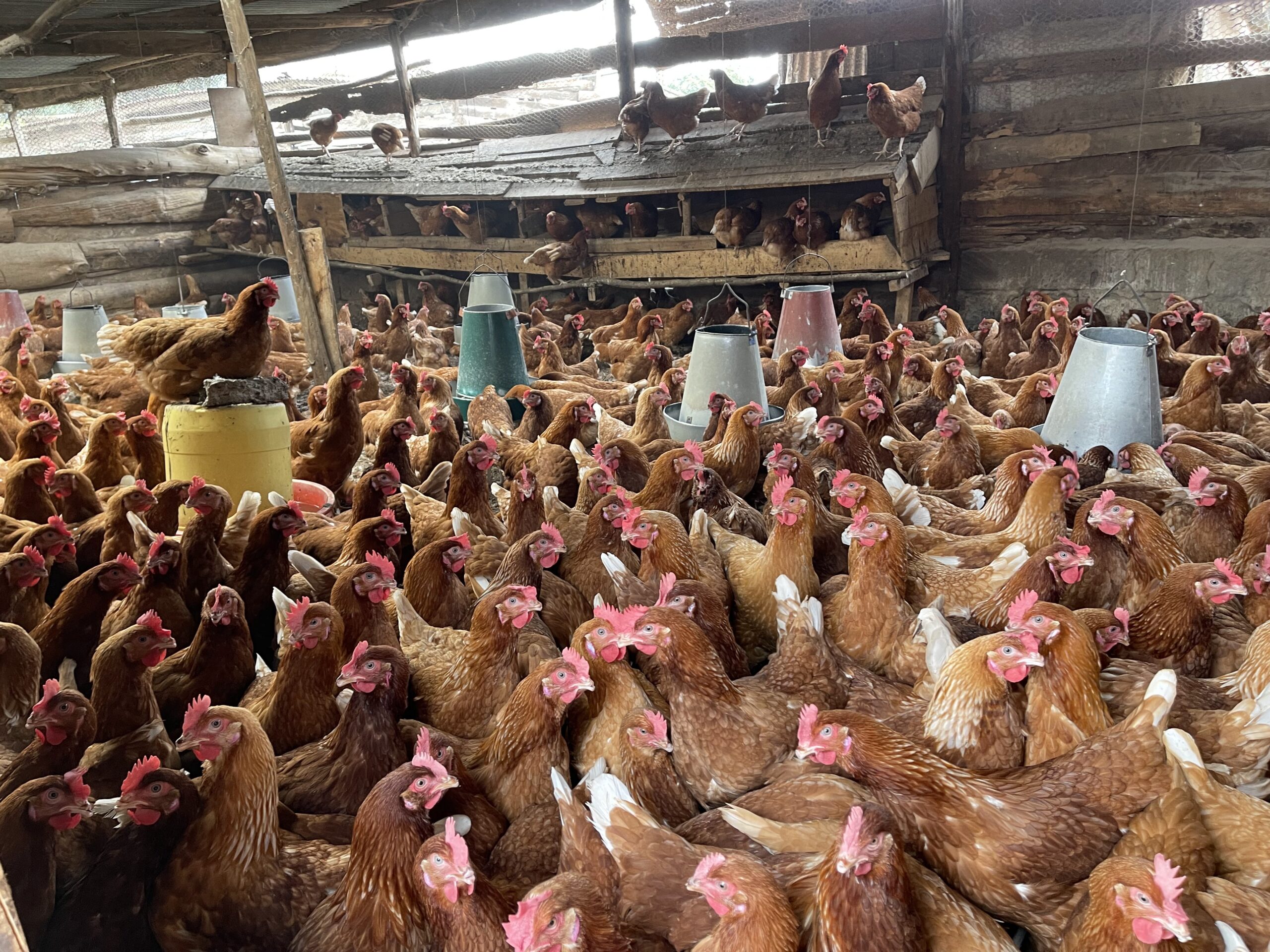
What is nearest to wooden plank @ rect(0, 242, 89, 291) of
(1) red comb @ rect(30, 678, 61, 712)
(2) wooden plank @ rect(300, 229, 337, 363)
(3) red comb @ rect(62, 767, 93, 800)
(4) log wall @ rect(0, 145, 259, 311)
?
(4) log wall @ rect(0, 145, 259, 311)

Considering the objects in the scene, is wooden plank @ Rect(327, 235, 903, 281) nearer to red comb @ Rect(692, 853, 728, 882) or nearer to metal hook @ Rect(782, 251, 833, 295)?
metal hook @ Rect(782, 251, 833, 295)

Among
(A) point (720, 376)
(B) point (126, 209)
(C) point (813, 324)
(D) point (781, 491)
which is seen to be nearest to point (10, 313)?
(B) point (126, 209)

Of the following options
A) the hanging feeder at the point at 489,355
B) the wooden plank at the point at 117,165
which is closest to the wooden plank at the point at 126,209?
the wooden plank at the point at 117,165

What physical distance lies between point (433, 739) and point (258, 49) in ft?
30.7

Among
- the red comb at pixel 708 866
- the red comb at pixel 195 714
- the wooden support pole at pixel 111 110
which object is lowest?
the red comb at pixel 708 866

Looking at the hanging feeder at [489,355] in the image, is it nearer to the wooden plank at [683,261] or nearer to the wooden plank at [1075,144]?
the wooden plank at [683,261]

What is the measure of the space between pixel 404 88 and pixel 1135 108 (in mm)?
7627

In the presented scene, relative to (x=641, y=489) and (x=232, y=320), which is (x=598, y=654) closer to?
(x=641, y=489)

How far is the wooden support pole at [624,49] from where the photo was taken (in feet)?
27.5

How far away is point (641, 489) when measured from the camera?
3.51m

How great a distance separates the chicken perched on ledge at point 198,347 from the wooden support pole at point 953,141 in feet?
21.1

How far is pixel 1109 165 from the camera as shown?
7.20 metres

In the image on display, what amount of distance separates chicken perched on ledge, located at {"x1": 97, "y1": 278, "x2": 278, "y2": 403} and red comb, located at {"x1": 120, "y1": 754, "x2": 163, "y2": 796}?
2150 mm

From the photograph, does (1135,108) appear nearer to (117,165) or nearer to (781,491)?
(781,491)
